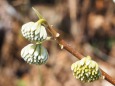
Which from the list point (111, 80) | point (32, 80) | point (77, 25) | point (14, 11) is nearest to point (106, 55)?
point (77, 25)

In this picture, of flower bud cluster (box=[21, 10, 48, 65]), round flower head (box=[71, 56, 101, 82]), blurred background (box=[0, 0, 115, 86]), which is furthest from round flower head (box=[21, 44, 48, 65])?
blurred background (box=[0, 0, 115, 86])

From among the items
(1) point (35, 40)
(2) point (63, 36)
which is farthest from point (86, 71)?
(2) point (63, 36)

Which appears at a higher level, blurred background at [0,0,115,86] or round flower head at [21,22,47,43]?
round flower head at [21,22,47,43]

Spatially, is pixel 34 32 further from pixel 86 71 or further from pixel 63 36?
pixel 63 36

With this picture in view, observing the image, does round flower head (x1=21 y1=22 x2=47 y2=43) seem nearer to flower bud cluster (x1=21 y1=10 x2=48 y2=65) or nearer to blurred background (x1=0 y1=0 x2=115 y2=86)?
flower bud cluster (x1=21 y1=10 x2=48 y2=65)

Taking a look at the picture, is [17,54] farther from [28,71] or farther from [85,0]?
[85,0]
